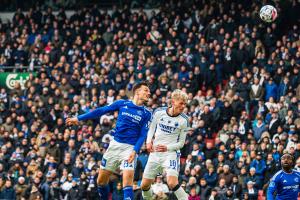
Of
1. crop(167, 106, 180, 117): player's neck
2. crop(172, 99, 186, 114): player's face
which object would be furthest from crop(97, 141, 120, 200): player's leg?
crop(172, 99, 186, 114): player's face

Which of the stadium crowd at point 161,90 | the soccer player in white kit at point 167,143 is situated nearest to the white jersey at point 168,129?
the soccer player in white kit at point 167,143

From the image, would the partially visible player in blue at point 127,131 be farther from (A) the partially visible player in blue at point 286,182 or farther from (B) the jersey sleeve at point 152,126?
(A) the partially visible player in blue at point 286,182

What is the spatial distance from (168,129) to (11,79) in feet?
67.0

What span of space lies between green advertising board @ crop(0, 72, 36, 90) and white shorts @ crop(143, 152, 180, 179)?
762 inches

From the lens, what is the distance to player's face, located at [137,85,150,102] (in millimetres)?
16844

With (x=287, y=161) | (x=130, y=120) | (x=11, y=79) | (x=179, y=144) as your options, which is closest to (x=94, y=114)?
(x=130, y=120)

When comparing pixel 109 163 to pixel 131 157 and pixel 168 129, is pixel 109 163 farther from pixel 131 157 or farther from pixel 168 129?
pixel 168 129

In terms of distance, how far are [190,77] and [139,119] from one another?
14.7 meters

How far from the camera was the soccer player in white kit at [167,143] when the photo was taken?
1747 cm

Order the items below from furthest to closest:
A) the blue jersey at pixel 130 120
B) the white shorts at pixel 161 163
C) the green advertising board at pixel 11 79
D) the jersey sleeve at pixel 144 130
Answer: the green advertising board at pixel 11 79
the white shorts at pixel 161 163
the blue jersey at pixel 130 120
the jersey sleeve at pixel 144 130

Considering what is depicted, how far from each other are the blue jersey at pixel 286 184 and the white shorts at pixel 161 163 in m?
2.08

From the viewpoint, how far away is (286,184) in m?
17.1

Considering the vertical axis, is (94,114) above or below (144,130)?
above

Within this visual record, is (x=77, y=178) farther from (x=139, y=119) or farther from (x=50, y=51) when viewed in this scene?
(x=139, y=119)
